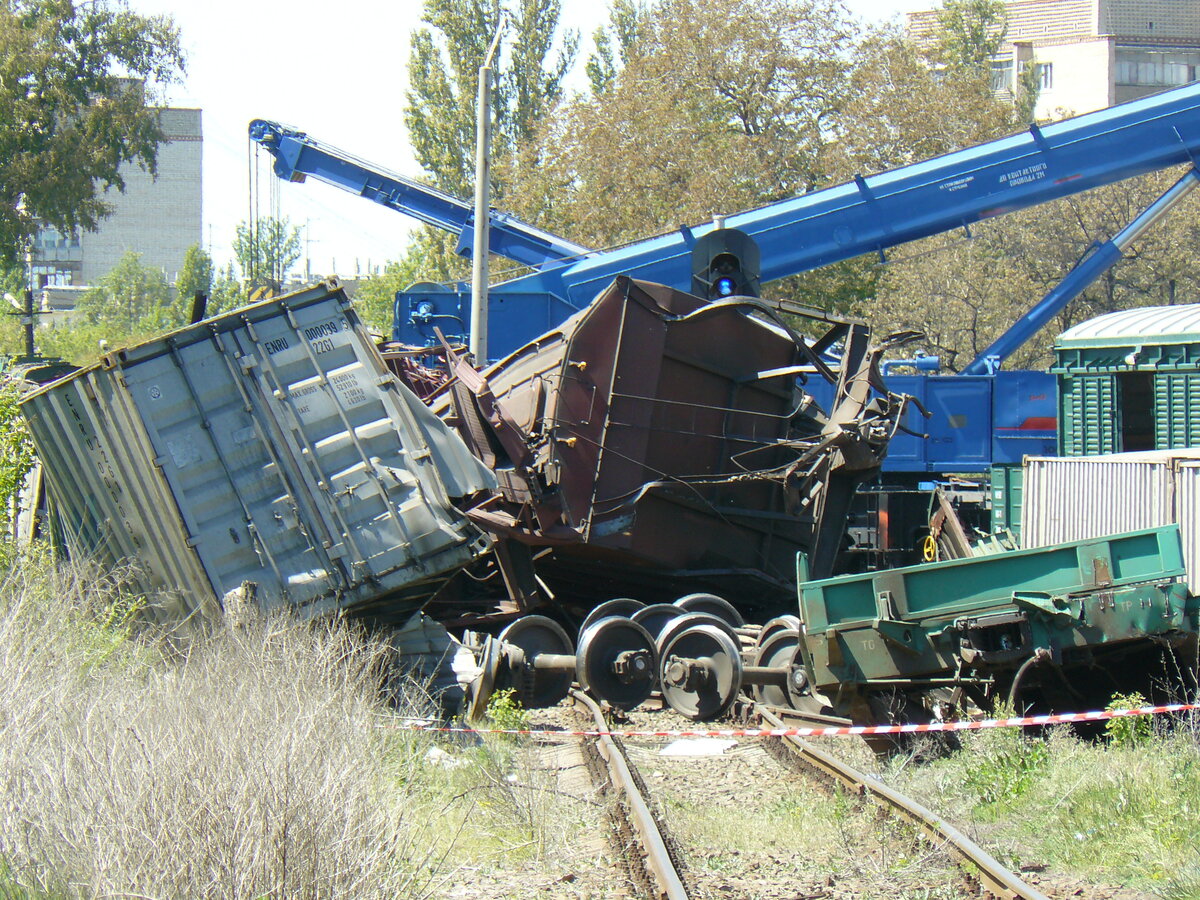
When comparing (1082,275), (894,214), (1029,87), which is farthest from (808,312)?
(1029,87)

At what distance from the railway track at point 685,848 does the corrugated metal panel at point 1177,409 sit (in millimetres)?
9443

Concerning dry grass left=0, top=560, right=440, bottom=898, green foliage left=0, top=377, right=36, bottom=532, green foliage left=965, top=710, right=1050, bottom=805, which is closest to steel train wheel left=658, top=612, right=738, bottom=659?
green foliage left=965, top=710, right=1050, bottom=805

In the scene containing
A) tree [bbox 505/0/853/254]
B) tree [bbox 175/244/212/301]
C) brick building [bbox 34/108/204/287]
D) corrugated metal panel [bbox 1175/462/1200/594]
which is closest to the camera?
corrugated metal panel [bbox 1175/462/1200/594]

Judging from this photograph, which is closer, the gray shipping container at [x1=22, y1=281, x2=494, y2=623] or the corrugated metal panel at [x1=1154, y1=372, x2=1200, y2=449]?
the gray shipping container at [x1=22, y1=281, x2=494, y2=623]

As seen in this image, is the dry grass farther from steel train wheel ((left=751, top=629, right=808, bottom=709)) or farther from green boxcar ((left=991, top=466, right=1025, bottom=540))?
green boxcar ((left=991, top=466, right=1025, bottom=540))

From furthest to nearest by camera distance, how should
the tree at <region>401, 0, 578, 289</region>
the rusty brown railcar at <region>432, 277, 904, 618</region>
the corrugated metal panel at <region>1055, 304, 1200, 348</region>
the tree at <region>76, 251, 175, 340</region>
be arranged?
the tree at <region>76, 251, 175, 340</region> → the tree at <region>401, 0, 578, 289</region> → the corrugated metal panel at <region>1055, 304, 1200, 348</region> → the rusty brown railcar at <region>432, 277, 904, 618</region>

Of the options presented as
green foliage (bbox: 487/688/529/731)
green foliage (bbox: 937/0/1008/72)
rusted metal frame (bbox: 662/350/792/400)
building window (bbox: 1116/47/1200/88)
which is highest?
building window (bbox: 1116/47/1200/88)

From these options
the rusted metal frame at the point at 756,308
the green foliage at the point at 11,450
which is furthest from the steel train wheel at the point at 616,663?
the green foliage at the point at 11,450

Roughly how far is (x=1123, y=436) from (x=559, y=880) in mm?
14293

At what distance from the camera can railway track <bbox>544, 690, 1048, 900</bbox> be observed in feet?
18.5

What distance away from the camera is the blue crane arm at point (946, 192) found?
16141mm

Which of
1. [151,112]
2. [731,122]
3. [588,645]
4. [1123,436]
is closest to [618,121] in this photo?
[731,122]

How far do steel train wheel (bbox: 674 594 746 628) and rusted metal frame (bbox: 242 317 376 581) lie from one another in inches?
119

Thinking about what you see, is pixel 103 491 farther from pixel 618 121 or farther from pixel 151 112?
pixel 151 112
